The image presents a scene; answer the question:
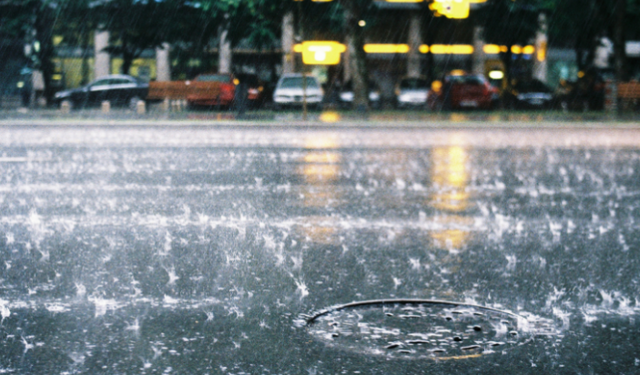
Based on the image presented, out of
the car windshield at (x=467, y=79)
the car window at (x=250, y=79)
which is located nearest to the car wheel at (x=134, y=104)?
the car window at (x=250, y=79)

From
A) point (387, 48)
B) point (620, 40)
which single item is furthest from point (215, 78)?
point (387, 48)

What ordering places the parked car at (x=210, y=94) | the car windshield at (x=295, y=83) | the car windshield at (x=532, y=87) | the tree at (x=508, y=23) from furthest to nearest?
the tree at (x=508, y=23)
the car windshield at (x=532, y=87)
the car windshield at (x=295, y=83)
the parked car at (x=210, y=94)

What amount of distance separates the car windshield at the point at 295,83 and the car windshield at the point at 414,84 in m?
5.29

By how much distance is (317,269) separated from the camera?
596 cm

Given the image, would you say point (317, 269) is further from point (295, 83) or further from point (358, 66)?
point (295, 83)

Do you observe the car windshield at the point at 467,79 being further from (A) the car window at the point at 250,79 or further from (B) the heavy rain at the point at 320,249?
(B) the heavy rain at the point at 320,249

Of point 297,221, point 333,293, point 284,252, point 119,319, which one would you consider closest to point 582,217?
point 297,221

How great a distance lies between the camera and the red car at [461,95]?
33031 mm

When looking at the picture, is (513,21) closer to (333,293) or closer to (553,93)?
(553,93)

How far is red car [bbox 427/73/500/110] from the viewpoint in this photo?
33.0 metres

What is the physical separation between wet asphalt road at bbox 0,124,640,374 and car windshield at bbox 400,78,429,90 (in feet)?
81.6

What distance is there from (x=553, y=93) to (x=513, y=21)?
12.9ft

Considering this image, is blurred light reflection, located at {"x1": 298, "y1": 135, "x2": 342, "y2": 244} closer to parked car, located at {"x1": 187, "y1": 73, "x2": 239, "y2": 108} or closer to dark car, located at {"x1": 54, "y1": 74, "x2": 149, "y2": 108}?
parked car, located at {"x1": 187, "y1": 73, "x2": 239, "y2": 108}

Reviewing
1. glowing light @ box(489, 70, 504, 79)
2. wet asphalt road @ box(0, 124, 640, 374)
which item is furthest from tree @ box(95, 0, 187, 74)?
wet asphalt road @ box(0, 124, 640, 374)
